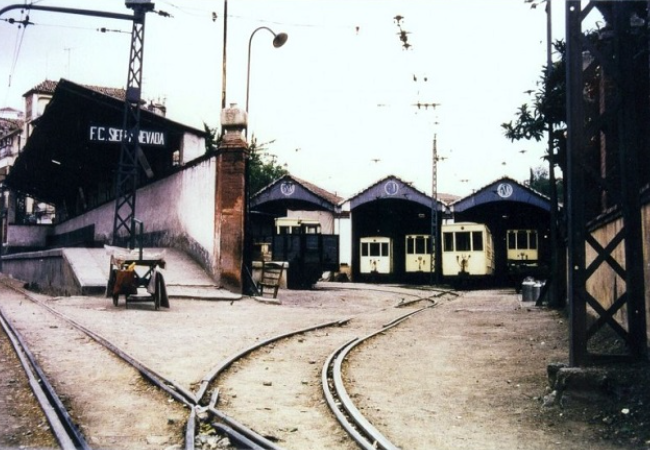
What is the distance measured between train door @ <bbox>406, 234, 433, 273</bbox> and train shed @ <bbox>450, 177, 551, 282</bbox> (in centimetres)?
327

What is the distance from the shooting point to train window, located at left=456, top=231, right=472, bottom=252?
29.2 metres

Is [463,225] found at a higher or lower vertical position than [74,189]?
lower

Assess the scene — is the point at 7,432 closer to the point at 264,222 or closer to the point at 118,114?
the point at 118,114

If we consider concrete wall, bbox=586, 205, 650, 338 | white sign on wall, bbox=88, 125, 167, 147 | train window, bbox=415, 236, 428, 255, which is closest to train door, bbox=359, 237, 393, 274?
train window, bbox=415, 236, 428, 255

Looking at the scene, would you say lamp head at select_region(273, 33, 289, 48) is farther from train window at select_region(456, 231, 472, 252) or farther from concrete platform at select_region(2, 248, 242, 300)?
train window at select_region(456, 231, 472, 252)

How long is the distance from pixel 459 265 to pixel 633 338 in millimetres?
23548

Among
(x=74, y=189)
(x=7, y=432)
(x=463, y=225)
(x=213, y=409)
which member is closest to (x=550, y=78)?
(x=213, y=409)

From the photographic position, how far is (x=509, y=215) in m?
39.0

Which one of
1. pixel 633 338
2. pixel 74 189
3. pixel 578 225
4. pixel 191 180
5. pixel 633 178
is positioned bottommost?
pixel 633 338

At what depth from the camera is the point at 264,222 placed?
28312mm

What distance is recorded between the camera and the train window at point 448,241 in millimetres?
29609

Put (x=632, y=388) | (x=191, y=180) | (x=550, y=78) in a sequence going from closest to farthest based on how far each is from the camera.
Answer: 1. (x=632, y=388)
2. (x=550, y=78)
3. (x=191, y=180)

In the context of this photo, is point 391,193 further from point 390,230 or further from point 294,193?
point 294,193

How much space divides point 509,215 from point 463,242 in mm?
10993
